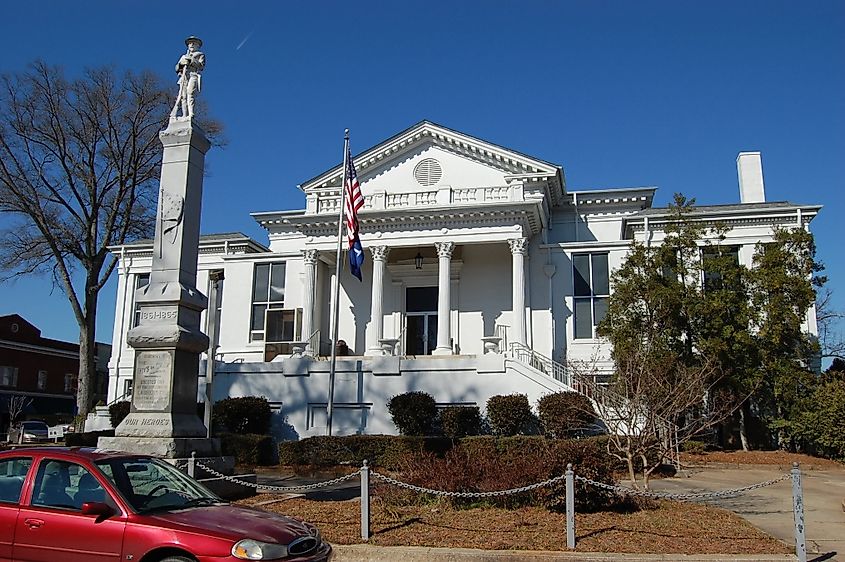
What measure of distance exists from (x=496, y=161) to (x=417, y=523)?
22.1 meters

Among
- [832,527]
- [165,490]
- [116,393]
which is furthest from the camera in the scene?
[116,393]

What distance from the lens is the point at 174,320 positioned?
12602mm

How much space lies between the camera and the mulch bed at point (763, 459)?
20.7m

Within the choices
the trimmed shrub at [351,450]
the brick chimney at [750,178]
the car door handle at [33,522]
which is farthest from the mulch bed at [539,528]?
the brick chimney at [750,178]

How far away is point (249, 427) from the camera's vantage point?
2500cm

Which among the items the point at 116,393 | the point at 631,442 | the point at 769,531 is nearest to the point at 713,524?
the point at 769,531

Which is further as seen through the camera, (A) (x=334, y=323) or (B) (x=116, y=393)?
(B) (x=116, y=393)

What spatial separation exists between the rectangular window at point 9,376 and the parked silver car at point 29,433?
1196 cm

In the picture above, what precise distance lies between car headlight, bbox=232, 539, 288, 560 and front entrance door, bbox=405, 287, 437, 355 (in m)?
25.4

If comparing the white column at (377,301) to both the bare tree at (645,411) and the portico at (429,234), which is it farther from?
the bare tree at (645,411)

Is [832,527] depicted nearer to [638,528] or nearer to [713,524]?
[713,524]

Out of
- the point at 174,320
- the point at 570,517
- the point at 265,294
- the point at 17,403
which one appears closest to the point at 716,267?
the point at 570,517

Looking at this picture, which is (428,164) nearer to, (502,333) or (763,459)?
(502,333)

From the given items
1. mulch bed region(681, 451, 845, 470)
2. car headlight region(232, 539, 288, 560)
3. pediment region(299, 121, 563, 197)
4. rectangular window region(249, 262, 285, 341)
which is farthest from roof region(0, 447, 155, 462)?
rectangular window region(249, 262, 285, 341)
